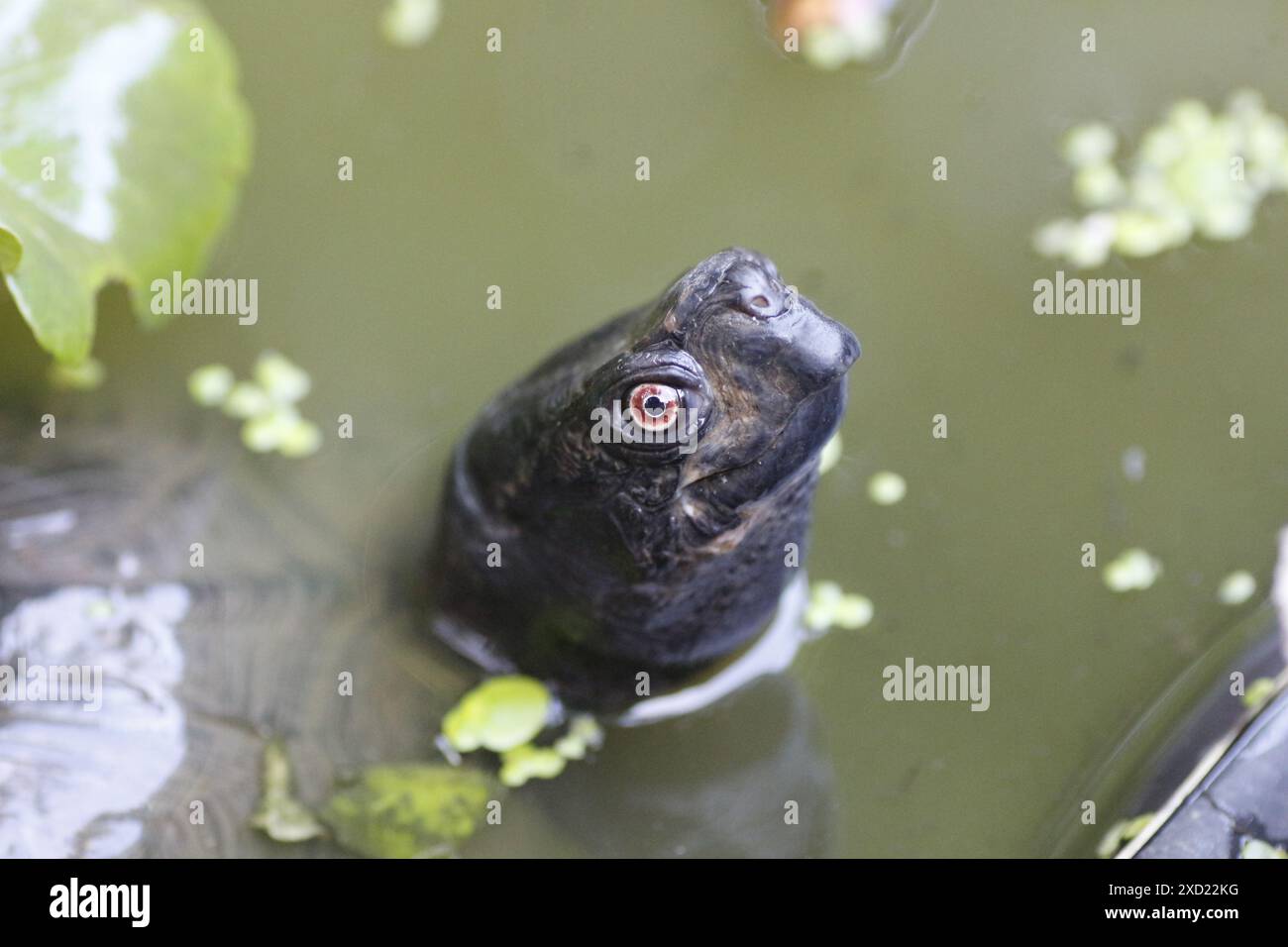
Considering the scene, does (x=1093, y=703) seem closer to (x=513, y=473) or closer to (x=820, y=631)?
(x=820, y=631)

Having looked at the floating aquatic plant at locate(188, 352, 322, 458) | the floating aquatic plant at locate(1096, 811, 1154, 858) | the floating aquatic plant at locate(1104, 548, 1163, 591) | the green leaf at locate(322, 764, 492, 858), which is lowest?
the floating aquatic plant at locate(1096, 811, 1154, 858)

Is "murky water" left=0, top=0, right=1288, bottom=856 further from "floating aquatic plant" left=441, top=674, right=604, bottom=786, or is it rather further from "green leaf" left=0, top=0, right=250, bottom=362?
"green leaf" left=0, top=0, right=250, bottom=362

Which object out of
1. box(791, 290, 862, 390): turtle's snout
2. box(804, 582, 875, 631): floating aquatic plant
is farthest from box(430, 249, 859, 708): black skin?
box(804, 582, 875, 631): floating aquatic plant

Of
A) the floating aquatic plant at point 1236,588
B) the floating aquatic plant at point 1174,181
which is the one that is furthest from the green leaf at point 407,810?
the floating aquatic plant at point 1174,181

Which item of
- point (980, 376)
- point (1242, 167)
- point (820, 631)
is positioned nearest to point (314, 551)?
point (820, 631)

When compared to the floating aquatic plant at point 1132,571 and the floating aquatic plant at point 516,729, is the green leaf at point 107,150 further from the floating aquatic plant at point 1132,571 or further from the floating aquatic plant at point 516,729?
the floating aquatic plant at point 1132,571

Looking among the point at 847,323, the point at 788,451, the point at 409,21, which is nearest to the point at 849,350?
the point at 788,451
